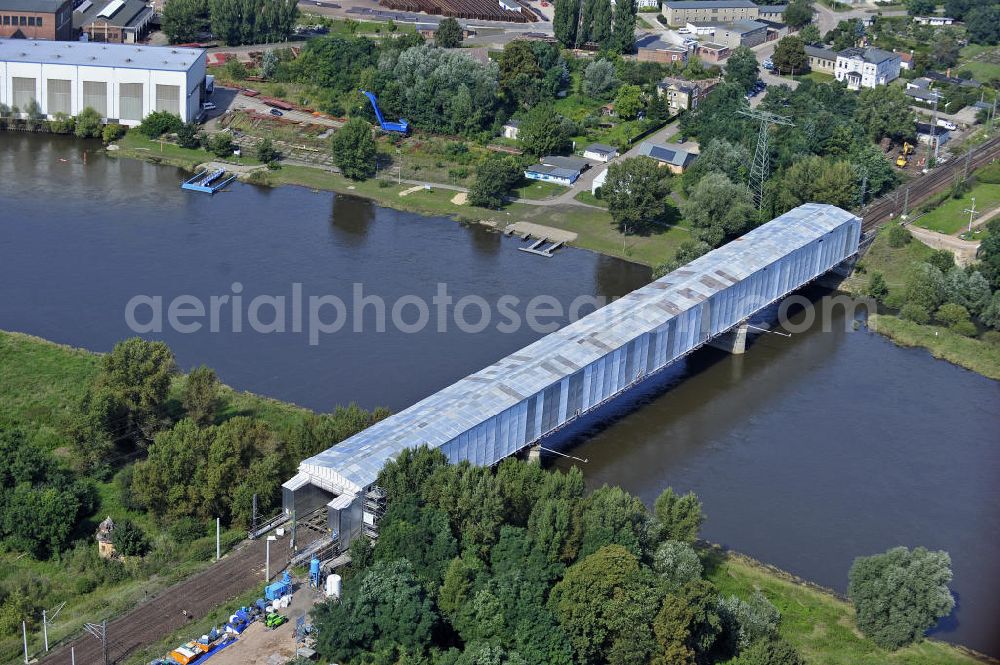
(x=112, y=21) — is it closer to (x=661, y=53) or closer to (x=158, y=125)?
(x=158, y=125)

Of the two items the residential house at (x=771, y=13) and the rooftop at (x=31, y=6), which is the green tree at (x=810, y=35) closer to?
the residential house at (x=771, y=13)

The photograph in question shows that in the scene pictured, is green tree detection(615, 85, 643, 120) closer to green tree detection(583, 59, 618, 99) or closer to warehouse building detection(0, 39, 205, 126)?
green tree detection(583, 59, 618, 99)

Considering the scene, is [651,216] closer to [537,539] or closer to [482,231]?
[482,231]

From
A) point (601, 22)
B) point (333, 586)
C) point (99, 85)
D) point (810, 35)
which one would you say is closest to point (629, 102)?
point (601, 22)

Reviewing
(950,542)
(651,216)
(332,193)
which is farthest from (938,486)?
(332,193)

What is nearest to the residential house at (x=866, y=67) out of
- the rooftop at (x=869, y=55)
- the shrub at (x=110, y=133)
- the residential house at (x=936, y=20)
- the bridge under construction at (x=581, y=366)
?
the rooftop at (x=869, y=55)

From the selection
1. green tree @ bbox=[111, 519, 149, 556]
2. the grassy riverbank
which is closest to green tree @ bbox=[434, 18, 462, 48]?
the grassy riverbank
